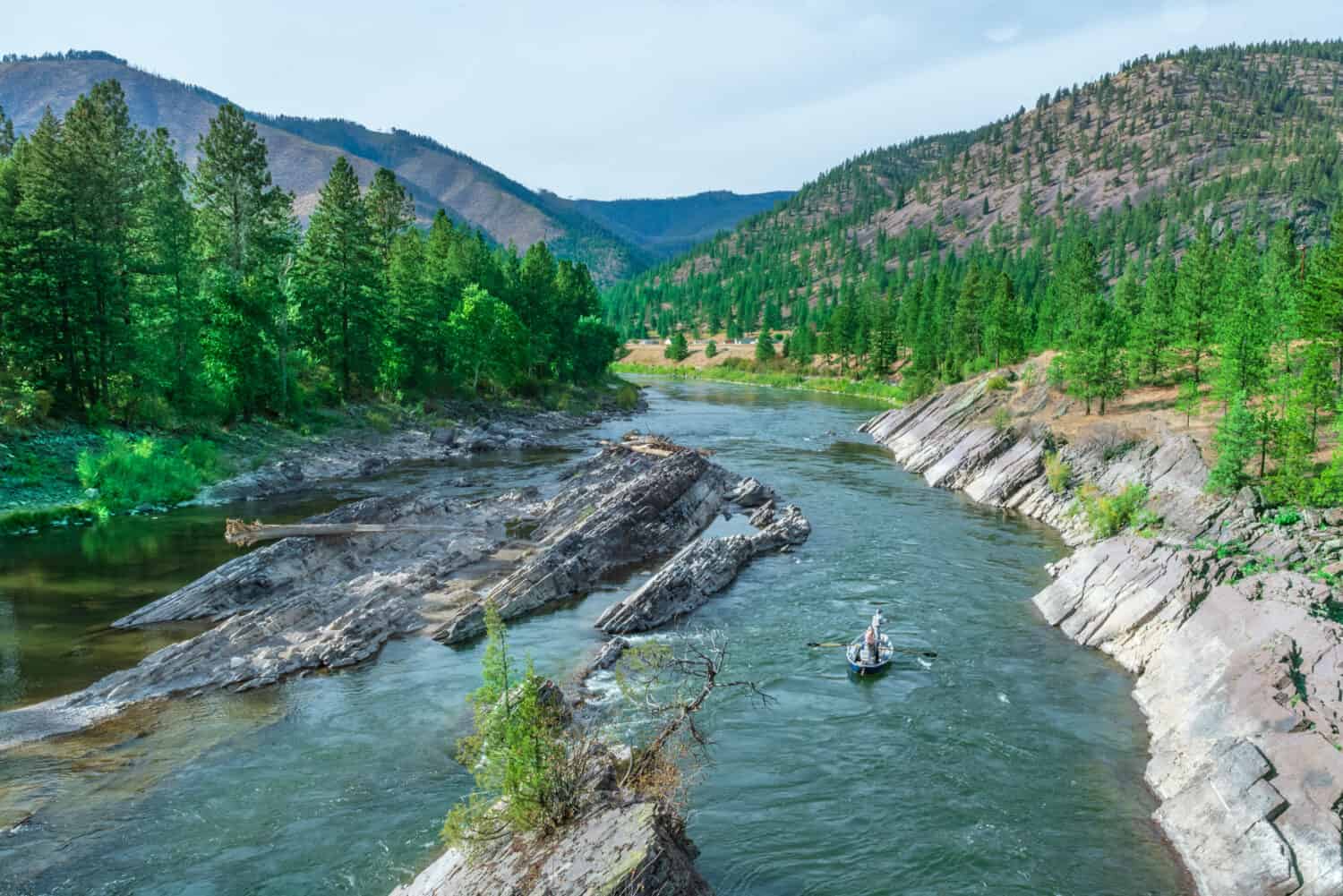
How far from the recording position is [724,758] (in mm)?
22828

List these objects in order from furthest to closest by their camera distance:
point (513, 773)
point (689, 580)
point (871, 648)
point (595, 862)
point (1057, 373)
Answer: point (1057, 373), point (689, 580), point (871, 648), point (513, 773), point (595, 862)

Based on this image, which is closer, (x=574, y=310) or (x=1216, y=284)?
(x=1216, y=284)

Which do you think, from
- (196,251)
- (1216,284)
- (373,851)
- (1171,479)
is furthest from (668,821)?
(1216,284)

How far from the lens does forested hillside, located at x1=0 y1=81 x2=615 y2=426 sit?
168 feet

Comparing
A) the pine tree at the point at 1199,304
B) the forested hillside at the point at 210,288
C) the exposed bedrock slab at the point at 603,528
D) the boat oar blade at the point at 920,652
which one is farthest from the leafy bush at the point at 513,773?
the pine tree at the point at 1199,304

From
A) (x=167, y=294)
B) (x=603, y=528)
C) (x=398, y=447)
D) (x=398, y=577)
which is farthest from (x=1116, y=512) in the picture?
(x=167, y=294)

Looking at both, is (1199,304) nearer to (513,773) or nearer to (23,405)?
(513,773)

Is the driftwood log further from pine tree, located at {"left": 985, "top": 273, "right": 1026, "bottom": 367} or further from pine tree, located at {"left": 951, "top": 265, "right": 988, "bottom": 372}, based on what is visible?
pine tree, located at {"left": 951, "top": 265, "right": 988, "bottom": 372}

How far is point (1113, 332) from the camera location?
66938 mm

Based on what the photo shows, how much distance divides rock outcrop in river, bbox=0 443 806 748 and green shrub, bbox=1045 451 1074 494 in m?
19.9

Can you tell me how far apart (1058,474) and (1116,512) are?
10.5 m

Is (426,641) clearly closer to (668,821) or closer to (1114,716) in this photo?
(668,821)

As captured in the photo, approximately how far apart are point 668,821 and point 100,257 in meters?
57.9

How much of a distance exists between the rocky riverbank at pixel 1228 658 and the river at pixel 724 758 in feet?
4.12
